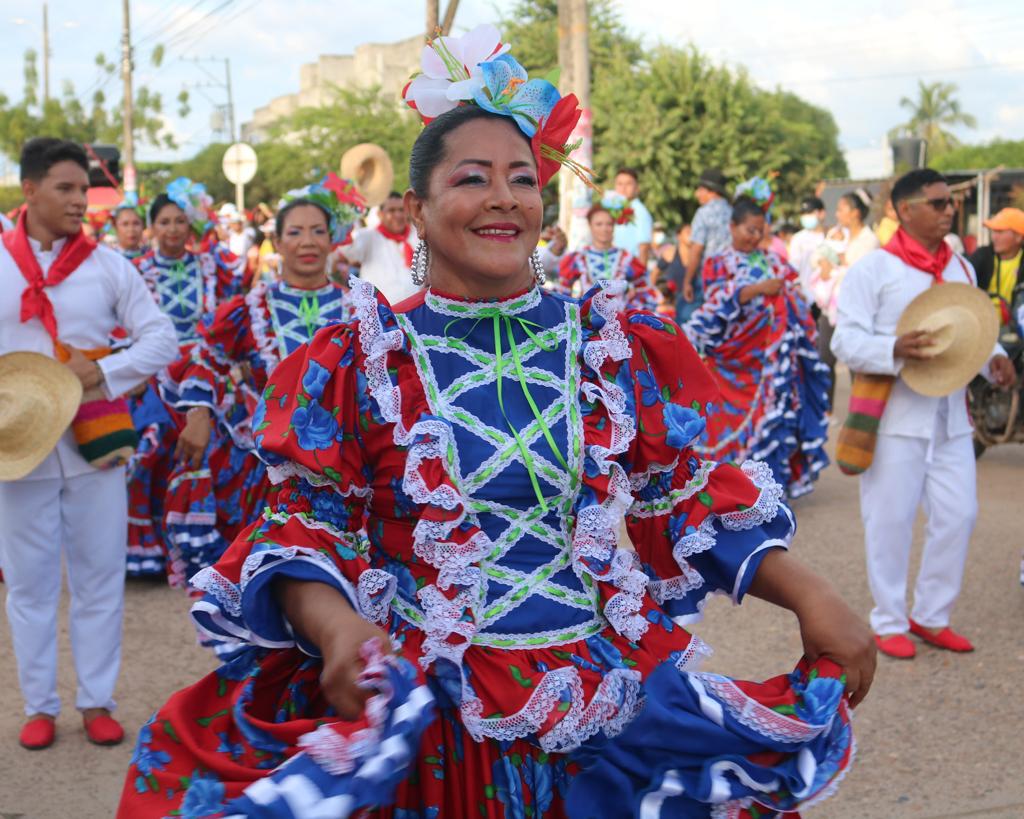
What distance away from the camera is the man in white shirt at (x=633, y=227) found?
12359 mm

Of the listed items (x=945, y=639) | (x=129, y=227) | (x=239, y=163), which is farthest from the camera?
(x=239, y=163)

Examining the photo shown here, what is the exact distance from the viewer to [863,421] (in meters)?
5.88

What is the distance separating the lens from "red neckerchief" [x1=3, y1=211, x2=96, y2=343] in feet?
16.5

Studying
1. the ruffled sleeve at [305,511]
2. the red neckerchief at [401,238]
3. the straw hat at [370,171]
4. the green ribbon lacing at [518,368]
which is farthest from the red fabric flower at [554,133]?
the straw hat at [370,171]

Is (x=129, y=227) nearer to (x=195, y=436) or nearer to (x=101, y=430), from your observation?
(x=195, y=436)

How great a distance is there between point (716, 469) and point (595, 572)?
328 millimetres

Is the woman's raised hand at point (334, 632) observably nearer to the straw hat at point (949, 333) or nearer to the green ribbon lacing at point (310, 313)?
the green ribbon lacing at point (310, 313)

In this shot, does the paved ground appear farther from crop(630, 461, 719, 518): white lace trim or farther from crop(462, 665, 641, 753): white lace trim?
crop(462, 665, 641, 753): white lace trim

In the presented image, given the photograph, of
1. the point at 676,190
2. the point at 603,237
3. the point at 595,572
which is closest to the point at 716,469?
the point at 595,572

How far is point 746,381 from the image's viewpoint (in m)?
9.26

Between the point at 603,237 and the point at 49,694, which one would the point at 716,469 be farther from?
the point at 603,237

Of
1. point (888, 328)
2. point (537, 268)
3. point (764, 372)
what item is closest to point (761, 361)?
point (764, 372)

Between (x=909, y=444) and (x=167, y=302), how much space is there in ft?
15.7

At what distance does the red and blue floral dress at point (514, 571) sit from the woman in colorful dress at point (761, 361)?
650 cm
